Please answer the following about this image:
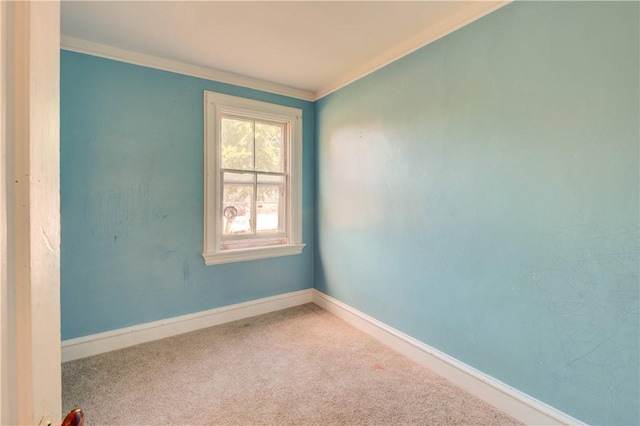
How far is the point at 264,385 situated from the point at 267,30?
239 cm

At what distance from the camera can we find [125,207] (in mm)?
2398

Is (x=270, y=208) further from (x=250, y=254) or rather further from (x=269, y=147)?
(x=269, y=147)

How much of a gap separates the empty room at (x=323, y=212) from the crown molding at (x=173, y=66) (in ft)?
0.05

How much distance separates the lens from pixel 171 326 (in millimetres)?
2604

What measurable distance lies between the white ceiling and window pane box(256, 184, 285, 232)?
1165 mm

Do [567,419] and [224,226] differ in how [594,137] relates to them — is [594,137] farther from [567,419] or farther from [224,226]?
[224,226]

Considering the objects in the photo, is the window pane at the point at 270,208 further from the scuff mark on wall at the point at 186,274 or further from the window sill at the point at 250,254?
the scuff mark on wall at the point at 186,274

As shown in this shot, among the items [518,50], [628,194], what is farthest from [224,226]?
[628,194]

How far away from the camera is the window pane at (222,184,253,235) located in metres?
2.90

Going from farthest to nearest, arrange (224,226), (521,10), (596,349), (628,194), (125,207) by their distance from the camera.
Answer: (224,226), (125,207), (521,10), (596,349), (628,194)

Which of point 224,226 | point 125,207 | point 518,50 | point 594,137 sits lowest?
point 224,226

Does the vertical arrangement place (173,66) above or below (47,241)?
above

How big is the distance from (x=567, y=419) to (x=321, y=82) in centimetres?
304

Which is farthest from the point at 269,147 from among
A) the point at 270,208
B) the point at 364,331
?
the point at 364,331
